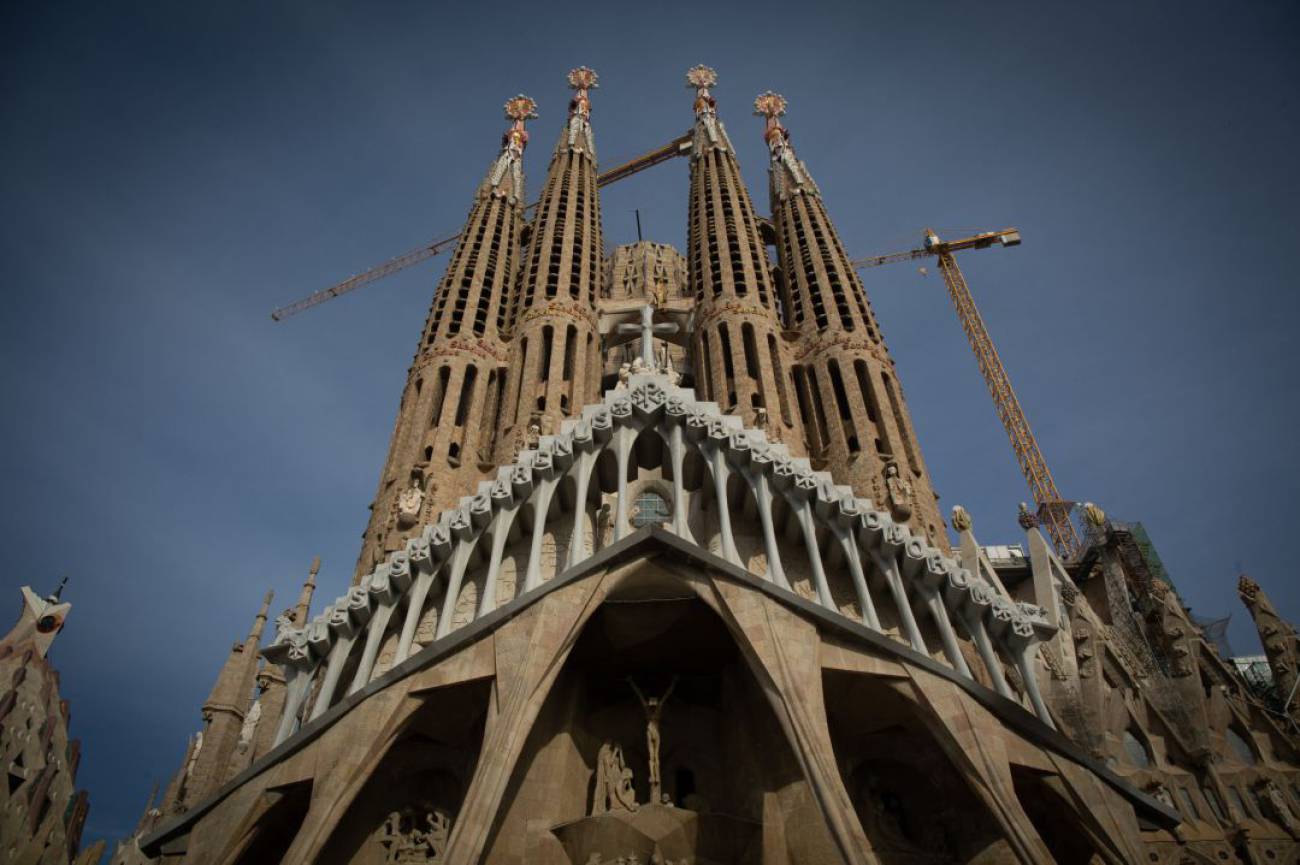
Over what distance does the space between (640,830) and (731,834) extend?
1559 millimetres

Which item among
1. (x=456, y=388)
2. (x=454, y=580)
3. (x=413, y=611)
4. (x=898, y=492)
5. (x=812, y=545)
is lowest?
(x=413, y=611)

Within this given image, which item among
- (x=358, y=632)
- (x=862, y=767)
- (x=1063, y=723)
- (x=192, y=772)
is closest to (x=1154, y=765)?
(x=1063, y=723)

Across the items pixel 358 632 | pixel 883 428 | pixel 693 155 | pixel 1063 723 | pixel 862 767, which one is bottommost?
pixel 862 767

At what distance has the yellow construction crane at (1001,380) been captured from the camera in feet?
148

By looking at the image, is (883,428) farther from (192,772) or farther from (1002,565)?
(192,772)

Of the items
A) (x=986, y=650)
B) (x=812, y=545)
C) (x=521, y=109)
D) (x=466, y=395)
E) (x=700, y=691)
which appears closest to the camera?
(x=986, y=650)

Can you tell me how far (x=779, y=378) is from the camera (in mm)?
25969

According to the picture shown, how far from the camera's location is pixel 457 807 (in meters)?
14.9

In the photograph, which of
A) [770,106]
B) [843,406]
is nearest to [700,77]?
[770,106]

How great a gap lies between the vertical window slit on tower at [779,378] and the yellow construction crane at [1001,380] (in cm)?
2398

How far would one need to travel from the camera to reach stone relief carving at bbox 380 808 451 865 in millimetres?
14375

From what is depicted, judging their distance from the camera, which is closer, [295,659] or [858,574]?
[858,574]

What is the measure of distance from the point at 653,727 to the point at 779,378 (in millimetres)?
13243

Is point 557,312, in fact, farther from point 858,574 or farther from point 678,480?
point 858,574
